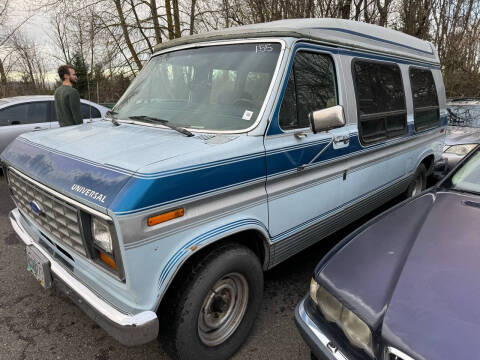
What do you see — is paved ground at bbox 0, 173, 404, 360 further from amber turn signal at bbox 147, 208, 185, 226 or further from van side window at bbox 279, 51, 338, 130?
van side window at bbox 279, 51, 338, 130

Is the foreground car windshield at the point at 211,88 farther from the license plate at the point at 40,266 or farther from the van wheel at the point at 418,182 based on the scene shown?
the van wheel at the point at 418,182

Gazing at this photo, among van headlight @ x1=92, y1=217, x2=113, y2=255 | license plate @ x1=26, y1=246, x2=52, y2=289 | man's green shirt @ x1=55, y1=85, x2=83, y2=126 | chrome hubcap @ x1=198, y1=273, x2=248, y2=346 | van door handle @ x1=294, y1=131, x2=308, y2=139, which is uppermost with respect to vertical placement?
man's green shirt @ x1=55, y1=85, x2=83, y2=126

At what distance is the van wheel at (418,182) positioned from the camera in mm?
4879

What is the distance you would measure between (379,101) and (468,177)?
1.41 metres

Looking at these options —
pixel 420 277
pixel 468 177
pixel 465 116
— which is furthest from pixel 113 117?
pixel 465 116

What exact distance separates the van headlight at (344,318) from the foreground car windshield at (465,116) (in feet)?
22.9

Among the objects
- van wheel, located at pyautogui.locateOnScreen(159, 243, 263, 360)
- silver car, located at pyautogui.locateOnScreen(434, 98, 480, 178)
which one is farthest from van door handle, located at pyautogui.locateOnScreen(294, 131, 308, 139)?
silver car, located at pyautogui.locateOnScreen(434, 98, 480, 178)

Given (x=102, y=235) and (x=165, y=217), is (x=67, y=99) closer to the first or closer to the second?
(x=102, y=235)

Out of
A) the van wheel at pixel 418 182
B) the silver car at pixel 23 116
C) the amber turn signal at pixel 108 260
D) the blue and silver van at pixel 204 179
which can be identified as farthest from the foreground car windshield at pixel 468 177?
the silver car at pixel 23 116

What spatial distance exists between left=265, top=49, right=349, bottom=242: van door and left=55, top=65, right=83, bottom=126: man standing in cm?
410

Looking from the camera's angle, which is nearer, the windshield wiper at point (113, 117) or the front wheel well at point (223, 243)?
the front wheel well at point (223, 243)

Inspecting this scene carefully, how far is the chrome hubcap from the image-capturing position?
7.30 feet

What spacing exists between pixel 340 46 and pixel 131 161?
225 centimetres

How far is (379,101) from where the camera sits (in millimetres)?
3656
